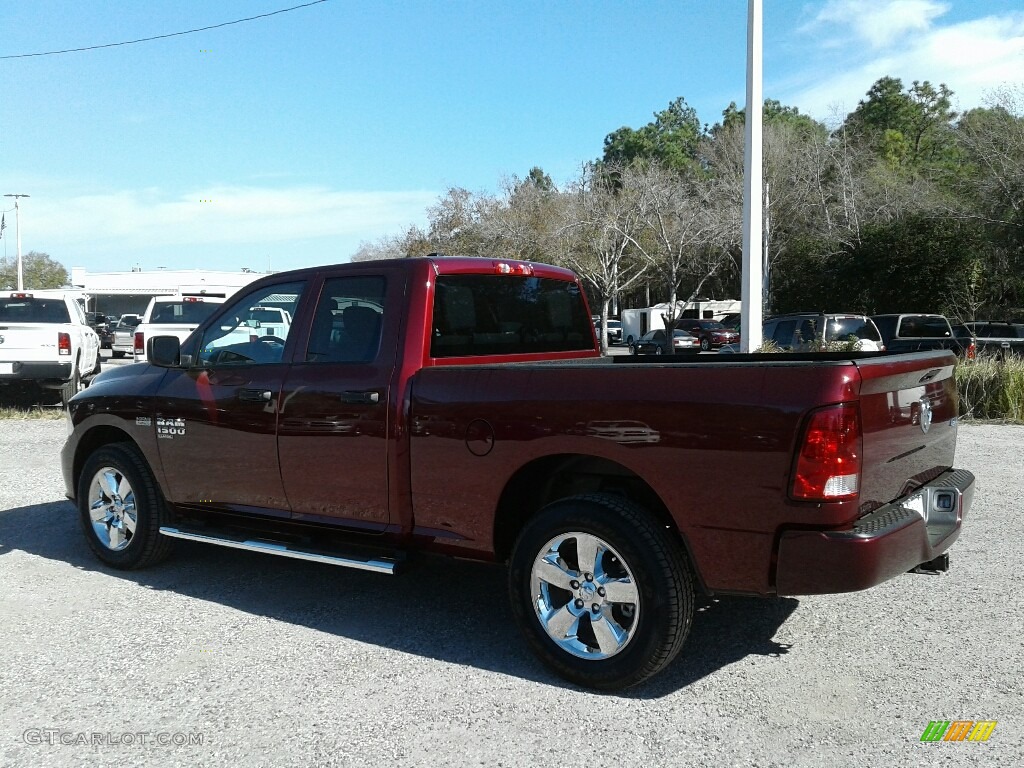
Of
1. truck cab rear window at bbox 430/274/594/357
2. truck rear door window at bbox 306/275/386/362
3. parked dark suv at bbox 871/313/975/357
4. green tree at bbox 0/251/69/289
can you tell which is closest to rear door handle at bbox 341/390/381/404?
truck rear door window at bbox 306/275/386/362

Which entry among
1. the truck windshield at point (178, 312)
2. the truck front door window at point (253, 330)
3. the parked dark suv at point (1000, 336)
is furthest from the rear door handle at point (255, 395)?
the parked dark suv at point (1000, 336)

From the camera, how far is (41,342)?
1376 centimetres

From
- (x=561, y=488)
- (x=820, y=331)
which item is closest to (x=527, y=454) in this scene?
(x=561, y=488)

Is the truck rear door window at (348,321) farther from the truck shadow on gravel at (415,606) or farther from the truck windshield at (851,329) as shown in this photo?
the truck windshield at (851,329)

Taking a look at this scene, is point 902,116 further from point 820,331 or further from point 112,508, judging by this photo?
point 112,508

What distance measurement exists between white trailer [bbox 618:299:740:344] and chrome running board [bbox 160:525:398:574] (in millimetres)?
43670

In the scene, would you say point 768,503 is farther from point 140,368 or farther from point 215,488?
point 140,368

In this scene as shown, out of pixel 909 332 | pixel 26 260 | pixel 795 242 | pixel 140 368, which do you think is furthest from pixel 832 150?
pixel 26 260

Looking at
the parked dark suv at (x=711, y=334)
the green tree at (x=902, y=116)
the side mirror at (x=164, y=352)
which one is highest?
the green tree at (x=902, y=116)

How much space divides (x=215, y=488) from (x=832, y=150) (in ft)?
147

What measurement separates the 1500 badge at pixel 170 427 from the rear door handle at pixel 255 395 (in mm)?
589

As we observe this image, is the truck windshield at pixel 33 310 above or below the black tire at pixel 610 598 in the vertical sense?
above

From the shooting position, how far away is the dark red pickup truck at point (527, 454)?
3.56m

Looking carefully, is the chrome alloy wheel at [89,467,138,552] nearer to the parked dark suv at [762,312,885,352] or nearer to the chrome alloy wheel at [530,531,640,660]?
the chrome alloy wheel at [530,531,640,660]
